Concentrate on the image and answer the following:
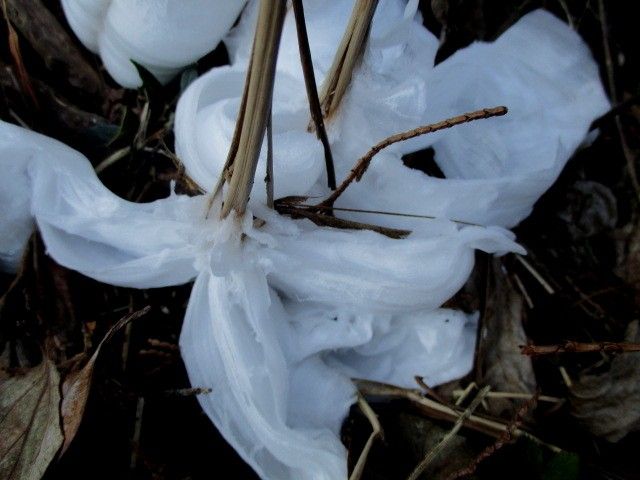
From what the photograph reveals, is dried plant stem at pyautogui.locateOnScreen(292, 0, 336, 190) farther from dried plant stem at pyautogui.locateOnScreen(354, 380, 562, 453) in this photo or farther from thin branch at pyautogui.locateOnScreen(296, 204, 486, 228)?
dried plant stem at pyautogui.locateOnScreen(354, 380, 562, 453)

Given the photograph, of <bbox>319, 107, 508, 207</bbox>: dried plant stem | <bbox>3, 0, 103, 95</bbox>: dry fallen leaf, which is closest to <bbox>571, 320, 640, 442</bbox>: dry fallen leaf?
<bbox>319, 107, 508, 207</bbox>: dried plant stem

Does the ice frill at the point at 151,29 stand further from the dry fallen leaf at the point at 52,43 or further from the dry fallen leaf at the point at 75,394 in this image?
the dry fallen leaf at the point at 75,394

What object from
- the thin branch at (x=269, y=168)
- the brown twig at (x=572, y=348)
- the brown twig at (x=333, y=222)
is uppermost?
the thin branch at (x=269, y=168)

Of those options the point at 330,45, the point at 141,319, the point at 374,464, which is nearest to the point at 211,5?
the point at 330,45

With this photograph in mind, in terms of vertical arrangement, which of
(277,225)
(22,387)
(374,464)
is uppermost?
(277,225)

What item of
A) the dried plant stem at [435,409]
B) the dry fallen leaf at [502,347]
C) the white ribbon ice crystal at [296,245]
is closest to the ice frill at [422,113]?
the white ribbon ice crystal at [296,245]

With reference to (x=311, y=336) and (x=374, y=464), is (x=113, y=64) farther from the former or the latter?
(x=374, y=464)
